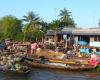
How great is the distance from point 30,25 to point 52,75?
28950 millimetres

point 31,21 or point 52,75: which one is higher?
point 31,21

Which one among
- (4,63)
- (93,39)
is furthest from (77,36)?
(4,63)

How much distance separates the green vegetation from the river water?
48.3 ft

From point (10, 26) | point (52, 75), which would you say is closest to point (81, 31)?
point (52, 75)

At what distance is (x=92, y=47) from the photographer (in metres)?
38.0

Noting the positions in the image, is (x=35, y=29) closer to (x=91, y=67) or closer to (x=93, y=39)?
(x=93, y=39)

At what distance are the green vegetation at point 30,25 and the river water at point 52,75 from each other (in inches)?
580

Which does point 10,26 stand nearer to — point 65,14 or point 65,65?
point 65,14

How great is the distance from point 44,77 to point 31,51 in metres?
9.46

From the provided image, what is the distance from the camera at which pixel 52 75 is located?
2953 cm

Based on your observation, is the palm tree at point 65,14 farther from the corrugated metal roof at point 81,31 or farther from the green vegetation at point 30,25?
the corrugated metal roof at point 81,31

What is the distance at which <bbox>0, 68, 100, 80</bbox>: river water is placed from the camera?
2764 cm

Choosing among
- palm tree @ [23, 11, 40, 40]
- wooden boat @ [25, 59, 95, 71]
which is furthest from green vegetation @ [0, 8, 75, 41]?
wooden boat @ [25, 59, 95, 71]

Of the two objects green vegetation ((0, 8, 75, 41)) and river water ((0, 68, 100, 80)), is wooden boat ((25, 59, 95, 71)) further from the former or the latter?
green vegetation ((0, 8, 75, 41))
